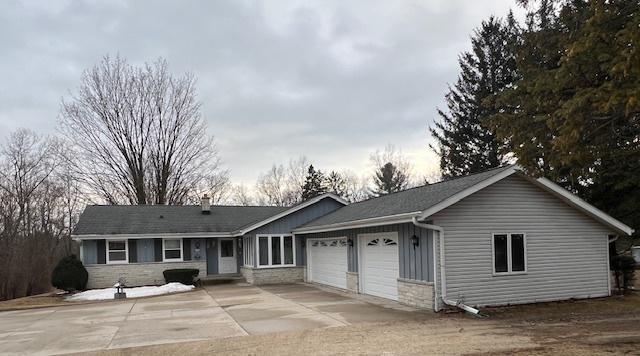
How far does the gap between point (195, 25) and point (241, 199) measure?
40.1 meters

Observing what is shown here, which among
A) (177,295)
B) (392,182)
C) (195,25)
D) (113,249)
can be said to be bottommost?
(177,295)

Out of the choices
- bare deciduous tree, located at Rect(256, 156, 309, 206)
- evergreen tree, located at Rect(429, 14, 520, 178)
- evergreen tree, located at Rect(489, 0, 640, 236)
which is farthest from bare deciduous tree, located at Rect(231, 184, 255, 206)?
evergreen tree, located at Rect(489, 0, 640, 236)

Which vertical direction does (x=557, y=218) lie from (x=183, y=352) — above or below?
above

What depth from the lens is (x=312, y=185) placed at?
2013 inches

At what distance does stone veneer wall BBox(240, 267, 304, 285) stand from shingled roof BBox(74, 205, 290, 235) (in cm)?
249

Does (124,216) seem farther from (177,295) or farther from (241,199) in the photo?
(241,199)

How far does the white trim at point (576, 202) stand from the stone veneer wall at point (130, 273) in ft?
55.8

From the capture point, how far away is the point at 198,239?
82.8ft

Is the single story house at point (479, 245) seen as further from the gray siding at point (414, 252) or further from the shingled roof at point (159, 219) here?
the shingled roof at point (159, 219)

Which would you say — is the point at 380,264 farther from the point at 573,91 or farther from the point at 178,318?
the point at 573,91

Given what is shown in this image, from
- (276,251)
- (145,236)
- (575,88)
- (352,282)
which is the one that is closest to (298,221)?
(276,251)

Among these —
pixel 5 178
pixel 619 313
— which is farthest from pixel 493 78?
pixel 5 178

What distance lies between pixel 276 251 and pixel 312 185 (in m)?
28.2

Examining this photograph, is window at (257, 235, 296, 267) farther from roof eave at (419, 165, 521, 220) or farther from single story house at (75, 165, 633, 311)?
roof eave at (419, 165, 521, 220)
